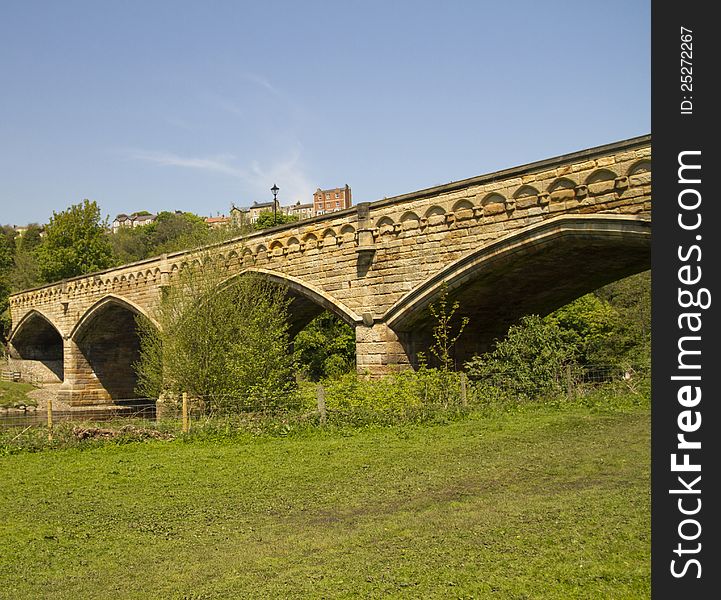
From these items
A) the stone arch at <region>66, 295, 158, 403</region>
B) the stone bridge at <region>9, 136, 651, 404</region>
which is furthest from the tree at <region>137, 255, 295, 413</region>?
the stone arch at <region>66, 295, 158, 403</region>

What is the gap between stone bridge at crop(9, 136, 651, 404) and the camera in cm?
1213

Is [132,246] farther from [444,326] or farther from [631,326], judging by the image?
[444,326]

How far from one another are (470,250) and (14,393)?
105 feet

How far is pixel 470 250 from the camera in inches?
551

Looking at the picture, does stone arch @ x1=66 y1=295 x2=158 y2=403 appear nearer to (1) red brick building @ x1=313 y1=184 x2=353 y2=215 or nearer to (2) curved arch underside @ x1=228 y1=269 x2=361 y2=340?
(2) curved arch underside @ x1=228 y1=269 x2=361 y2=340

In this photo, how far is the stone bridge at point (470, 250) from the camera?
12.1 metres

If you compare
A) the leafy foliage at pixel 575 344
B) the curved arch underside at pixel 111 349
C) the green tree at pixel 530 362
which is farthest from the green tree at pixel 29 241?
the green tree at pixel 530 362

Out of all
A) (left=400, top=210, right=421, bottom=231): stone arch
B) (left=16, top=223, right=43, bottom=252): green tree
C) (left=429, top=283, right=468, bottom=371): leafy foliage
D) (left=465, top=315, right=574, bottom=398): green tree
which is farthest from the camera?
(left=16, top=223, right=43, bottom=252): green tree

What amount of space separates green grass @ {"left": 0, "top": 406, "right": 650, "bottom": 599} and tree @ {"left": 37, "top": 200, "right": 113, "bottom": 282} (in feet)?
152

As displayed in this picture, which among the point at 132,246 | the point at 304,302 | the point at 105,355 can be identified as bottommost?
the point at 105,355

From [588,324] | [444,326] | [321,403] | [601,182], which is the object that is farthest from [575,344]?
[321,403]

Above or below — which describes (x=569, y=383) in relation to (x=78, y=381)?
above

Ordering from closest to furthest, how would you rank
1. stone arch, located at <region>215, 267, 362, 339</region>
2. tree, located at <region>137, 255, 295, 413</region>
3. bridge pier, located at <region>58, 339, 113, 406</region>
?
stone arch, located at <region>215, 267, 362, 339</region>, tree, located at <region>137, 255, 295, 413</region>, bridge pier, located at <region>58, 339, 113, 406</region>
